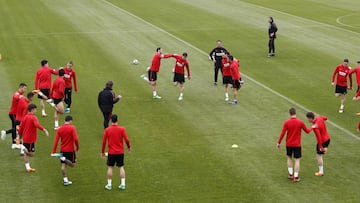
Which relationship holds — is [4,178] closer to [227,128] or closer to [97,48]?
[227,128]

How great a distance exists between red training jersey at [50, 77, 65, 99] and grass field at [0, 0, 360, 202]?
1.47 meters

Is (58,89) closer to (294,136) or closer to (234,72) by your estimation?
(234,72)

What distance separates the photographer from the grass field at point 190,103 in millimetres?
18875

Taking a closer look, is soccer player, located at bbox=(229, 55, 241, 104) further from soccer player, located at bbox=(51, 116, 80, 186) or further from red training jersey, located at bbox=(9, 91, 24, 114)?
soccer player, located at bbox=(51, 116, 80, 186)

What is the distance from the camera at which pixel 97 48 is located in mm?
40125

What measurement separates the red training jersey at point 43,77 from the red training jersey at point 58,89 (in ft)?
3.67

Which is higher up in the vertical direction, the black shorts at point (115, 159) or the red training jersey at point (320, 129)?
the red training jersey at point (320, 129)

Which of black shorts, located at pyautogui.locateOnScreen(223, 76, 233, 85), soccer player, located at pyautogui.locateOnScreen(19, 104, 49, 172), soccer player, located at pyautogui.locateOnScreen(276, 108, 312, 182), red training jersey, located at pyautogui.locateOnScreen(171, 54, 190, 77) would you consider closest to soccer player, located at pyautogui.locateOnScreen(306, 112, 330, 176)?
soccer player, located at pyautogui.locateOnScreen(276, 108, 312, 182)

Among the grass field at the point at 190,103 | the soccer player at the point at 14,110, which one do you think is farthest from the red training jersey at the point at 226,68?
the soccer player at the point at 14,110

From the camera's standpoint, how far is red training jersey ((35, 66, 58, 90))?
25.1m

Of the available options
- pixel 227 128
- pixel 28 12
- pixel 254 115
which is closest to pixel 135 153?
pixel 227 128

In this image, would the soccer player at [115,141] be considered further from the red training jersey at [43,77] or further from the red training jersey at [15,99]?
the red training jersey at [43,77]

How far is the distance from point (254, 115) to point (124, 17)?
28.7m

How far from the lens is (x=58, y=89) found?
24016 mm
